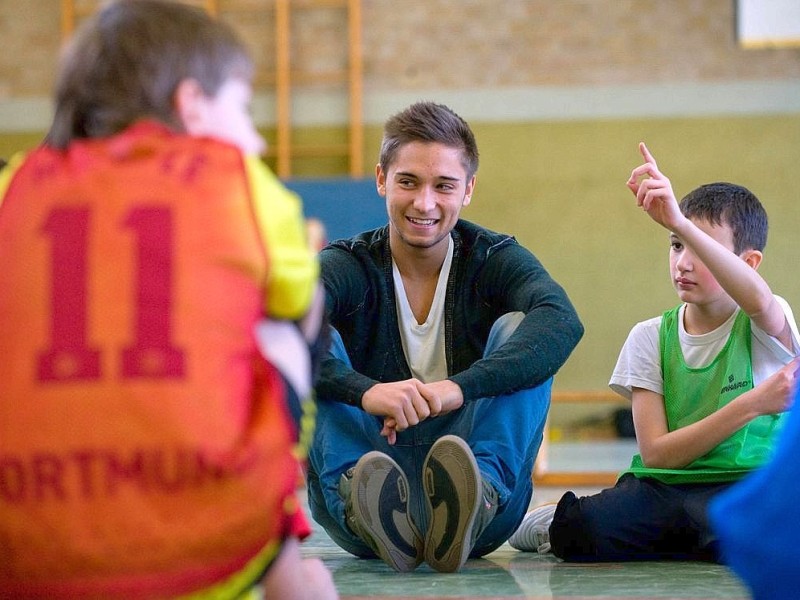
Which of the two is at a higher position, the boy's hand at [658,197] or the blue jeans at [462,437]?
the boy's hand at [658,197]

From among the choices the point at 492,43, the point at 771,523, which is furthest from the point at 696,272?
the point at 492,43

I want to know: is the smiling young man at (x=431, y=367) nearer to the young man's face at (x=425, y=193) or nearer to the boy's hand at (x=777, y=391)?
the young man's face at (x=425, y=193)

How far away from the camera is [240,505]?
1138 millimetres

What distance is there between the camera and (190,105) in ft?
4.06

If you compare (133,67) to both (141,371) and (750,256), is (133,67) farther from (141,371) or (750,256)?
(750,256)

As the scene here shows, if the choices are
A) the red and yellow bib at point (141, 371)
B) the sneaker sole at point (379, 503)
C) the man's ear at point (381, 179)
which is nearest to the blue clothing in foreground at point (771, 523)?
the red and yellow bib at point (141, 371)

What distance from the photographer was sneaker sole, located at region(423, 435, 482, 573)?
1.94 meters

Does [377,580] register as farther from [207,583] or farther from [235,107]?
[235,107]

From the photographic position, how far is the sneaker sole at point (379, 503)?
201 cm

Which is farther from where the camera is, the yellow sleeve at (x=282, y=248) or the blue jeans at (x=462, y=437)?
the blue jeans at (x=462, y=437)

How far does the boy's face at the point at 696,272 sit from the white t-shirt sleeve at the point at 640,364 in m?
0.14

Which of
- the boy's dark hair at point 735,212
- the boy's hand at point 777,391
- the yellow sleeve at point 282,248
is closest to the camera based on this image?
the yellow sleeve at point 282,248

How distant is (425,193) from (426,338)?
33 centimetres

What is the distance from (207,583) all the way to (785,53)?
7.74 meters
